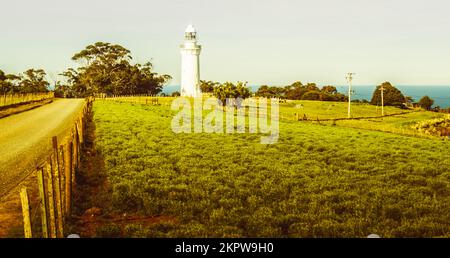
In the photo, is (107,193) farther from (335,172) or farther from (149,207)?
(335,172)

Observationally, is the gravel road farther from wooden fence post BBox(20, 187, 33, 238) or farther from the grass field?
wooden fence post BBox(20, 187, 33, 238)

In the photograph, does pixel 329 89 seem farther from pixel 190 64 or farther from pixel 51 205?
pixel 51 205

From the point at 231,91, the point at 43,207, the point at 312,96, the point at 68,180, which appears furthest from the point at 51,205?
the point at 312,96

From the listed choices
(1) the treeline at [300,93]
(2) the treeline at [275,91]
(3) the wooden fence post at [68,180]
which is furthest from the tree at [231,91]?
(3) the wooden fence post at [68,180]

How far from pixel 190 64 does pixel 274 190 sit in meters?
97.3

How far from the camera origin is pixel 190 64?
356ft

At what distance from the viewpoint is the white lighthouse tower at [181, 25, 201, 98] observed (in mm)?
107688

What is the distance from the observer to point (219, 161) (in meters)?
19.1

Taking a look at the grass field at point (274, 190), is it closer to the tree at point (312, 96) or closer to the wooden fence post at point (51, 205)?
the wooden fence post at point (51, 205)

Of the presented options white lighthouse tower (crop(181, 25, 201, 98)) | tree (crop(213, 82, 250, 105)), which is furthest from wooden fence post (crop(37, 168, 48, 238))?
white lighthouse tower (crop(181, 25, 201, 98))

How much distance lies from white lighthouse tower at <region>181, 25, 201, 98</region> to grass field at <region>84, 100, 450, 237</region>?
86.1 m

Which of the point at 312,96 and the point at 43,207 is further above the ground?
the point at 312,96
